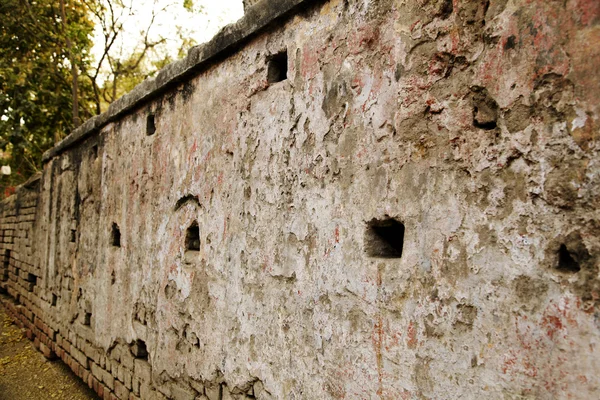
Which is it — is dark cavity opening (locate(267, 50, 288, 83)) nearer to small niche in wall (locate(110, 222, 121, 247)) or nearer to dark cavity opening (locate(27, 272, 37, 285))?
small niche in wall (locate(110, 222, 121, 247))

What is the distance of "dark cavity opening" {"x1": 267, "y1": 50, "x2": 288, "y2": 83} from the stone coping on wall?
17 centimetres

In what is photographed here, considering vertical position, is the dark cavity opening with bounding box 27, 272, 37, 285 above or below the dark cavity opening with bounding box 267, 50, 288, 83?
below

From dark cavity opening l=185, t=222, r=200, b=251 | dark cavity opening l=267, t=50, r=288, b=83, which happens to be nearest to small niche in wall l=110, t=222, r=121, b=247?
dark cavity opening l=185, t=222, r=200, b=251

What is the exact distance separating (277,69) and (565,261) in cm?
157

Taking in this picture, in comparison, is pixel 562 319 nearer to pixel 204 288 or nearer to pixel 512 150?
pixel 512 150

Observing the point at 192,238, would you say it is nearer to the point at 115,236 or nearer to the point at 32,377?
the point at 115,236

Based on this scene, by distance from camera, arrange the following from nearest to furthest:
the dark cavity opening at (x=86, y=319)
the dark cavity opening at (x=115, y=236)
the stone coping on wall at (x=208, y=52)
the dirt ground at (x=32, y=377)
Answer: the stone coping on wall at (x=208, y=52)
the dark cavity opening at (x=115, y=236)
the dirt ground at (x=32, y=377)
the dark cavity opening at (x=86, y=319)

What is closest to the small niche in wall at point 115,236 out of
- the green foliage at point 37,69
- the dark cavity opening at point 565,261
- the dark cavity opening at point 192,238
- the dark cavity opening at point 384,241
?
the dark cavity opening at point 192,238

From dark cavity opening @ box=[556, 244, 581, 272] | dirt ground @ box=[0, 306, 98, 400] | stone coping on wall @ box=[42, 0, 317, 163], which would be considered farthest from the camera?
dirt ground @ box=[0, 306, 98, 400]

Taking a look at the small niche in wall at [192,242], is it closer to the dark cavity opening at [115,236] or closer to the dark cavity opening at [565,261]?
the dark cavity opening at [115,236]

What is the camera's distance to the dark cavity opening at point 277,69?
2.26 meters

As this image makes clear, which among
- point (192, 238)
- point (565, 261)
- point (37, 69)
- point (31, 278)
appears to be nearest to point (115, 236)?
point (192, 238)

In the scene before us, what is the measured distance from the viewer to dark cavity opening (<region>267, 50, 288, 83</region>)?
226 cm

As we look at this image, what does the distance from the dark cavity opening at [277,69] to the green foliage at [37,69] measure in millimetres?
6266
